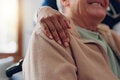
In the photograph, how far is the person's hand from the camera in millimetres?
1067

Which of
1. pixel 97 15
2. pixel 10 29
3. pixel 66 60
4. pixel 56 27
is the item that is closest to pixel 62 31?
pixel 56 27

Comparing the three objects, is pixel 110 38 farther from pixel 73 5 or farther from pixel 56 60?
pixel 56 60

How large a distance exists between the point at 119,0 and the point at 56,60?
49.6 inches

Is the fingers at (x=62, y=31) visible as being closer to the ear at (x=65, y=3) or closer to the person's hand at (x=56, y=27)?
the person's hand at (x=56, y=27)

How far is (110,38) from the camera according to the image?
1.37m

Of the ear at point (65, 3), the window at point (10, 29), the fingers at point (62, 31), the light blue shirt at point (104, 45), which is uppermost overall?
the ear at point (65, 3)

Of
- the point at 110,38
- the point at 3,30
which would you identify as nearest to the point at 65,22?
the point at 110,38

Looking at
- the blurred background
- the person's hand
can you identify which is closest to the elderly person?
the person's hand

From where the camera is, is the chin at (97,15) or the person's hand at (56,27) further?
the chin at (97,15)

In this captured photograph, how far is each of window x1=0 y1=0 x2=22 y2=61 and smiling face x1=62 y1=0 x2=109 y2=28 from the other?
312 cm

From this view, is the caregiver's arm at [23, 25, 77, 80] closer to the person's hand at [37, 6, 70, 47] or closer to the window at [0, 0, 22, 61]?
Answer: the person's hand at [37, 6, 70, 47]

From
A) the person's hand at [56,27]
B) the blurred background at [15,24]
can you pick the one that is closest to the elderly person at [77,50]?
the person's hand at [56,27]

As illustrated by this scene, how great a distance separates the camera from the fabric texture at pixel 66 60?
3.24ft

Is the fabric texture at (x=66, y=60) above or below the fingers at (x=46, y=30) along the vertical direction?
below
